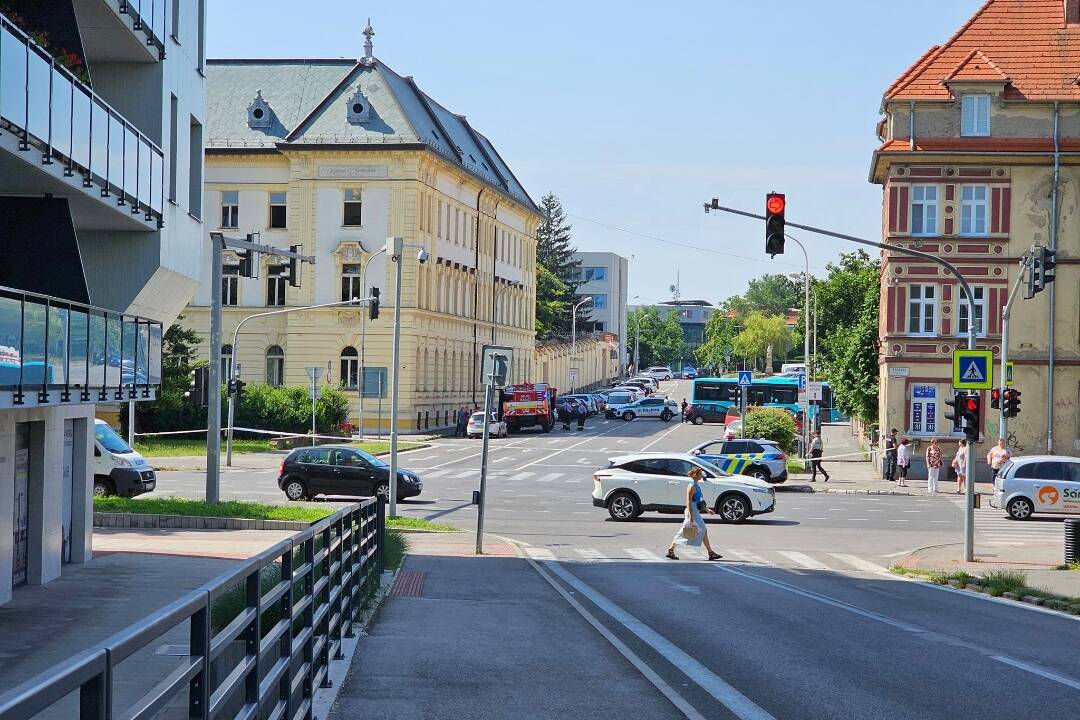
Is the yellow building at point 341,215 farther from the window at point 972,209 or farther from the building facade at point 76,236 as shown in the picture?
the building facade at point 76,236

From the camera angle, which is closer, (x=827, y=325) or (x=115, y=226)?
(x=115, y=226)

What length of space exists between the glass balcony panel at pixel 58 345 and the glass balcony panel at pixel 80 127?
275cm

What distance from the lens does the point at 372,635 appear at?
42.1ft

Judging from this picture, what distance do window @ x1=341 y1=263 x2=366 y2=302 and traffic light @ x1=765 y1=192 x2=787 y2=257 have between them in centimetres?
5122

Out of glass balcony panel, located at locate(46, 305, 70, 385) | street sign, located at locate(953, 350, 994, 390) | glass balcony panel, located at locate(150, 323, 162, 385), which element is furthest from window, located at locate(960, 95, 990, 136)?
glass balcony panel, located at locate(46, 305, 70, 385)

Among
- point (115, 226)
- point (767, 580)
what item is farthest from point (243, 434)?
point (767, 580)

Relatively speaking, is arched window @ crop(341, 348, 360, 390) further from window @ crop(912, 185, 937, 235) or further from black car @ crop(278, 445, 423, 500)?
black car @ crop(278, 445, 423, 500)

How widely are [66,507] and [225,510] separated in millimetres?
6546

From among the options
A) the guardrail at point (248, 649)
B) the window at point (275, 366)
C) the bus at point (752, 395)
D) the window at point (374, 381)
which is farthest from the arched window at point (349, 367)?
the guardrail at point (248, 649)

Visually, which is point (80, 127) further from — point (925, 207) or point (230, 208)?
point (230, 208)

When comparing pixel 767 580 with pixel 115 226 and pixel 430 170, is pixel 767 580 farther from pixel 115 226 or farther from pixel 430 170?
pixel 430 170

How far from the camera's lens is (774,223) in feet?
77.7

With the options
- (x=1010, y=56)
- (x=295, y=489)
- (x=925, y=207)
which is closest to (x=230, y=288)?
(x=925, y=207)

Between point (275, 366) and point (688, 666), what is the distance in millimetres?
66282
